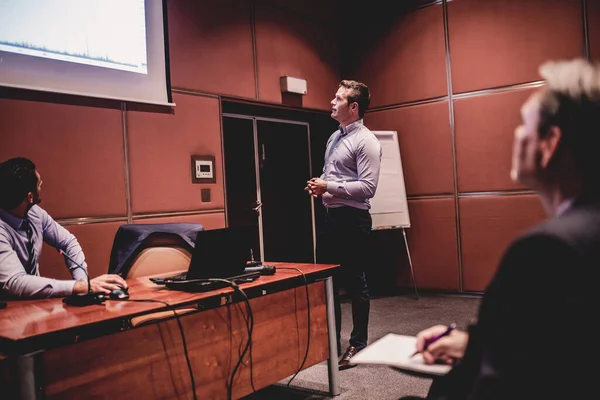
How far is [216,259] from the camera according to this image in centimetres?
207

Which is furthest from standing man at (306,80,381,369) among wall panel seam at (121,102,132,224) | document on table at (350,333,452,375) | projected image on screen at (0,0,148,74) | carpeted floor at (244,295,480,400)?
document on table at (350,333,452,375)

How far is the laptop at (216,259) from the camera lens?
6.56 feet

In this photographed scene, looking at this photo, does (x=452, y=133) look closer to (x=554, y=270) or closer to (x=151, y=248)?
(x=151, y=248)

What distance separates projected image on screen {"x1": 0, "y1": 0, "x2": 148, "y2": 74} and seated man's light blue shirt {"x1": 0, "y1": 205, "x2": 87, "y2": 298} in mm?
1048

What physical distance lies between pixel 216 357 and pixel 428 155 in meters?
3.60

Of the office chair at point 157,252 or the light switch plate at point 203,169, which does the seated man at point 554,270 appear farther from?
the light switch plate at point 203,169

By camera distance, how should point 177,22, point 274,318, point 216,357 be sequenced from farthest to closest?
point 177,22, point 274,318, point 216,357

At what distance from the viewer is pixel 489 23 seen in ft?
15.4

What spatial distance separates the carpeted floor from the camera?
8.70 ft

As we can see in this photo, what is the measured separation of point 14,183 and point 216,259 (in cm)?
101

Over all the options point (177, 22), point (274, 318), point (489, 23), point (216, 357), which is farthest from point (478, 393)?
point (489, 23)

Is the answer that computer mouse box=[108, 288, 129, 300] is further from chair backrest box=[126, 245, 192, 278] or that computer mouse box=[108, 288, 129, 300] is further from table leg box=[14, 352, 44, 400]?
chair backrest box=[126, 245, 192, 278]

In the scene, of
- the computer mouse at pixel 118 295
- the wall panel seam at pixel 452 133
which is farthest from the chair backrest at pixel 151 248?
the wall panel seam at pixel 452 133

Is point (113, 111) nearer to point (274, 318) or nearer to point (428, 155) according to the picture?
point (274, 318)
